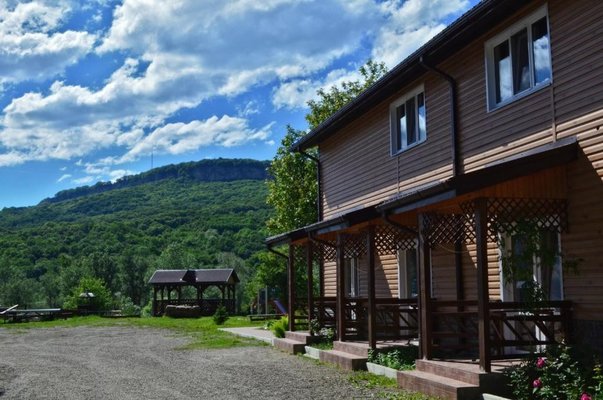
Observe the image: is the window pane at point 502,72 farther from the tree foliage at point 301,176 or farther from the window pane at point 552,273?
the tree foliage at point 301,176

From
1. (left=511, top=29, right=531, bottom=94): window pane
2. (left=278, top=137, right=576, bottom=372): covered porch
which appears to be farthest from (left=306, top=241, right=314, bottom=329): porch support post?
(left=511, top=29, right=531, bottom=94): window pane

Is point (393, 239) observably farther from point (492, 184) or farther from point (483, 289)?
point (492, 184)

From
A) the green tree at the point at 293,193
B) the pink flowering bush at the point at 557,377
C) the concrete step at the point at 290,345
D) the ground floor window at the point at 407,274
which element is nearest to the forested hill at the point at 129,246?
the green tree at the point at 293,193

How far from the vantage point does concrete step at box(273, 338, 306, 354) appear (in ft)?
44.9

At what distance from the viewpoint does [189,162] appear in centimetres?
10975

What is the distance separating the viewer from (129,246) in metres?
74.6

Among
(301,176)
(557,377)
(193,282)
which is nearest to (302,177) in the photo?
(301,176)

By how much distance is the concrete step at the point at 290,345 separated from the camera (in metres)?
13.7

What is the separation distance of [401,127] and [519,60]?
433cm

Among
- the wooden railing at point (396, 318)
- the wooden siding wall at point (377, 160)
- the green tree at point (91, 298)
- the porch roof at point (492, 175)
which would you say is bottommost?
the green tree at point (91, 298)

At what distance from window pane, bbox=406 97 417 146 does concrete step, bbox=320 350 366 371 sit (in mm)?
4727

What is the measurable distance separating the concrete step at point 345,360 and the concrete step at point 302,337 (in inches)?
73.7

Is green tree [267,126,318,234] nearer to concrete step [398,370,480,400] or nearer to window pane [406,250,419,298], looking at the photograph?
window pane [406,250,419,298]

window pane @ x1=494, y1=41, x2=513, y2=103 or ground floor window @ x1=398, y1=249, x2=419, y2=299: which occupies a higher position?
window pane @ x1=494, y1=41, x2=513, y2=103
